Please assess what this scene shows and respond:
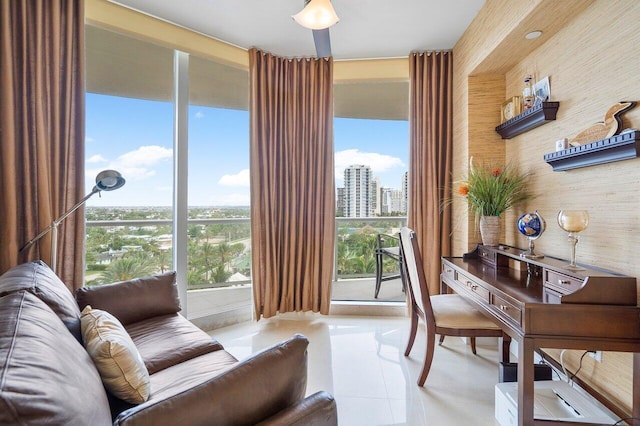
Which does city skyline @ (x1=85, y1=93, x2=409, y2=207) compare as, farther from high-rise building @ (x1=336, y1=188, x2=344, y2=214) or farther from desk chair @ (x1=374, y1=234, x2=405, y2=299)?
desk chair @ (x1=374, y1=234, x2=405, y2=299)

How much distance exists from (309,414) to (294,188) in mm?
2455

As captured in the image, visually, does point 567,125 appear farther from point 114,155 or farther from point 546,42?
point 114,155

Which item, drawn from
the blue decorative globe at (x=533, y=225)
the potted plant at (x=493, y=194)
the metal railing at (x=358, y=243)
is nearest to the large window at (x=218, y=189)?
the metal railing at (x=358, y=243)

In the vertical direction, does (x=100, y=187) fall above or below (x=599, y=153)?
below

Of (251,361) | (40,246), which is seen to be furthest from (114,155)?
(251,361)

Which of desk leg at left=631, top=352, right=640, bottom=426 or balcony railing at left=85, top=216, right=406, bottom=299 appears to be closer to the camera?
desk leg at left=631, top=352, right=640, bottom=426

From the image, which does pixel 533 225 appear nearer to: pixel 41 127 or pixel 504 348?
pixel 504 348

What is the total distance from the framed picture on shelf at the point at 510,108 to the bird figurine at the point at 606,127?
698mm

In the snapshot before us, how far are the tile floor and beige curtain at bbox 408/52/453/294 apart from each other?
74 centimetres

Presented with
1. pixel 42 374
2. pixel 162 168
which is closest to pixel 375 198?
pixel 162 168

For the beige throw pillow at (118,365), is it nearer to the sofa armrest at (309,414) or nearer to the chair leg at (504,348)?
the sofa armrest at (309,414)

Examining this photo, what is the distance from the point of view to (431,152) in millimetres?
3070

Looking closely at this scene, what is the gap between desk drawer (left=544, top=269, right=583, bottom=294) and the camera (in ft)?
4.75

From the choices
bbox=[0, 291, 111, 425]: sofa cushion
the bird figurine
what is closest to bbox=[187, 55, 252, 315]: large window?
bbox=[0, 291, 111, 425]: sofa cushion
